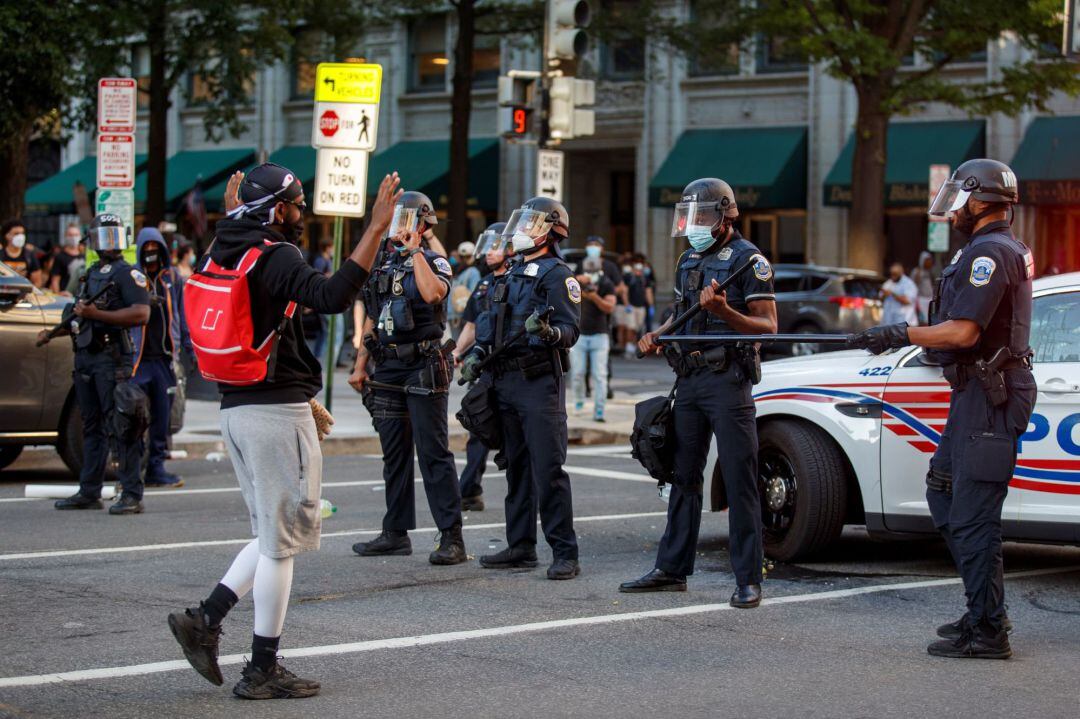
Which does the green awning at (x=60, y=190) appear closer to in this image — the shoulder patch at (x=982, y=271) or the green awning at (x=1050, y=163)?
the green awning at (x=1050, y=163)

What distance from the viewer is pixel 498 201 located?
36.6 meters

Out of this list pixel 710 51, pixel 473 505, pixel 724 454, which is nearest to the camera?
pixel 724 454

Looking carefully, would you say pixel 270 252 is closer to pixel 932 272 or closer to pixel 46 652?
pixel 46 652

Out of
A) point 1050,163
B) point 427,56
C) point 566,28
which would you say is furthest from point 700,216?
point 427,56

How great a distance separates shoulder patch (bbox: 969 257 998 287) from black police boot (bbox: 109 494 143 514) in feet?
20.0

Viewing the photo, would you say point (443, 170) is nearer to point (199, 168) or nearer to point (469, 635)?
point (199, 168)

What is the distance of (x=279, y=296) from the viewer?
18.5 ft

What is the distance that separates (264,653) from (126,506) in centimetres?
498

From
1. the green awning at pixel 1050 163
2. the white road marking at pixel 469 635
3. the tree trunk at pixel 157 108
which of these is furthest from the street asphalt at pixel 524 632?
the green awning at pixel 1050 163

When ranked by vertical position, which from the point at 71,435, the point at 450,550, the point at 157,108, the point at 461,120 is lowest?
the point at 450,550

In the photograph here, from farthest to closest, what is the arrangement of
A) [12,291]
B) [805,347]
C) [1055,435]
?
1. [805,347]
2. [12,291]
3. [1055,435]

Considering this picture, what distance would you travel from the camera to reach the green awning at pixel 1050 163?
92.8ft

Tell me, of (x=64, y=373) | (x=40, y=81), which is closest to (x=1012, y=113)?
(x=40, y=81)

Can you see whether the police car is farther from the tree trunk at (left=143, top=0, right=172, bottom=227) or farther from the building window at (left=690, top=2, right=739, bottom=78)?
the building window at (left=690, top=2, right=739, bottom=78)
